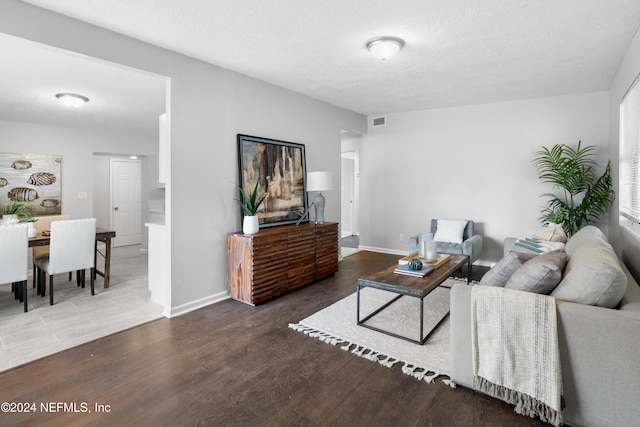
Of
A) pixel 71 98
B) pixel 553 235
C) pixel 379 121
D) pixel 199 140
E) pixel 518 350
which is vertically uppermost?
pixel 379 121

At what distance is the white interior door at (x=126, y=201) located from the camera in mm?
7188

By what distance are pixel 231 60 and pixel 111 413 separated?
3.05 metres

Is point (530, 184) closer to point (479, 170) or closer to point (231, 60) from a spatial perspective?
point (479, 170)

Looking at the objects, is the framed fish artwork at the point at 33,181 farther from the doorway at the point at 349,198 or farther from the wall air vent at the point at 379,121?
the doorway at the point at 349,198

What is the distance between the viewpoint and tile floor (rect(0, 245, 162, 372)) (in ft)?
8.27

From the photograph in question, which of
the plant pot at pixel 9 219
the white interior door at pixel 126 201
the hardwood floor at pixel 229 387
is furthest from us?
the white interior door at pixel 126 201

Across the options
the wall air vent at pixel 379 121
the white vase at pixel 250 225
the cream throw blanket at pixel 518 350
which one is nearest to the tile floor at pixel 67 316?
the white vase at pixel 250 225

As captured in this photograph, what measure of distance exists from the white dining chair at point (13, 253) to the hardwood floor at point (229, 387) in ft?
4.30

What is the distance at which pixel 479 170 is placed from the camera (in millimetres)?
5172

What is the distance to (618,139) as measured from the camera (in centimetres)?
361

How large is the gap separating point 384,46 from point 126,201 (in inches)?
268

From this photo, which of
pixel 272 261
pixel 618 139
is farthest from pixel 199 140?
pixel 618 139

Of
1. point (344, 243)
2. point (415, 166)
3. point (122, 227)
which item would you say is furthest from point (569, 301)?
point (122, 227)

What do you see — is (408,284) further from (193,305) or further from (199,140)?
(199,140)
